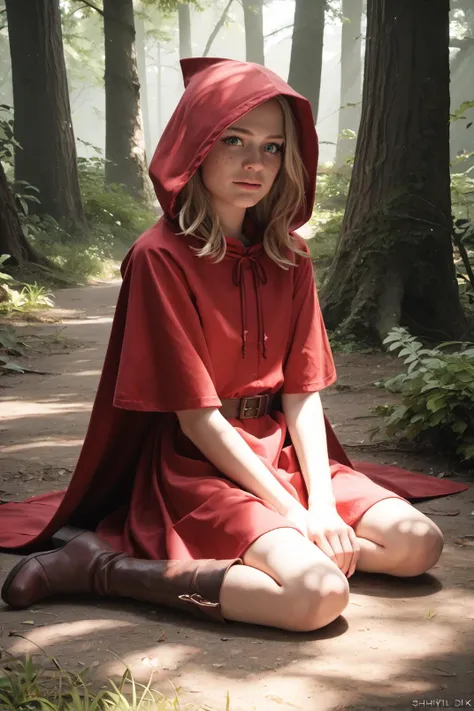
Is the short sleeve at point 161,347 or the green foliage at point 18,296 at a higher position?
the short sleeve at point 161,347

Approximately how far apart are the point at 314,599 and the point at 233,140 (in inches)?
63.6

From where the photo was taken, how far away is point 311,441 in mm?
3283

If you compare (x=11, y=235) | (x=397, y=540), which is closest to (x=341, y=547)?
(x=397, y=540)

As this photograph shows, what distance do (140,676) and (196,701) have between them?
0.21 m

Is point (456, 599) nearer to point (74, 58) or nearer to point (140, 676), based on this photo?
point (140, 676)

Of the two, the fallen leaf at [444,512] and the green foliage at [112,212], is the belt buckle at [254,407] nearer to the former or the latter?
the fallen leaf at [444,512]

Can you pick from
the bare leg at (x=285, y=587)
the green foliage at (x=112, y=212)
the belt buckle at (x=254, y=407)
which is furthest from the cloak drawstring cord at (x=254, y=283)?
the green foliage at (x=112, y=212)

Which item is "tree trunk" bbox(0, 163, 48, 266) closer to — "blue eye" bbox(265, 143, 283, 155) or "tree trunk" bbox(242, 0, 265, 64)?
"blue eye" bbox(265, 143, 283, 155)

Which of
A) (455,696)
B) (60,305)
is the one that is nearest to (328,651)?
(455,696)

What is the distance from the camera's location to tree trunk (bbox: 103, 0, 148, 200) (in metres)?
17.4

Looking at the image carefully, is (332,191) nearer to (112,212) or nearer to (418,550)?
(112,212)

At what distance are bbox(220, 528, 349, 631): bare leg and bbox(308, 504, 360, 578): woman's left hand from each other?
141 millimetres

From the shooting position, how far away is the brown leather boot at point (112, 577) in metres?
2.78

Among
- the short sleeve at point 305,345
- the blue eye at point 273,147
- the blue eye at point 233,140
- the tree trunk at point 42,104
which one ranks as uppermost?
the tree trunk at point 42,104
